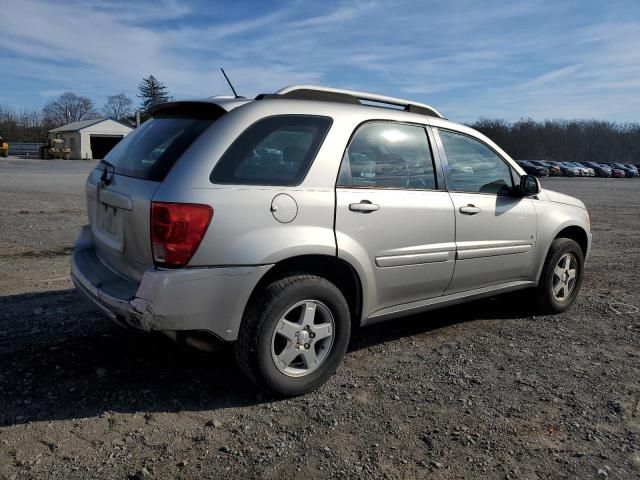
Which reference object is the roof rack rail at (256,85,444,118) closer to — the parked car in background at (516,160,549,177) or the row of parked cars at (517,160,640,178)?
the parked car in background at (516,160,549,177)

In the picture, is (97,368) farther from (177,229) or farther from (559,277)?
(559,277)

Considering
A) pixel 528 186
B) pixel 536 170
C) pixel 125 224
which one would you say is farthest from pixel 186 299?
pixel 536 170

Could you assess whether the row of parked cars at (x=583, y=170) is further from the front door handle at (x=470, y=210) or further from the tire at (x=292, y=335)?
the tire at (x=292, y=335)

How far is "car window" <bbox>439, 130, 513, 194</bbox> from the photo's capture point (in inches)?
168

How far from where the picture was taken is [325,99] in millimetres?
3773

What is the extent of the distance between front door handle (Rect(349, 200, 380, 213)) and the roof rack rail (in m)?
0.79

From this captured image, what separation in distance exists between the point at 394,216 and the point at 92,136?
217ft

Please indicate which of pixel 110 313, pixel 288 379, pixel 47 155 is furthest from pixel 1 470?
pixel 47 155

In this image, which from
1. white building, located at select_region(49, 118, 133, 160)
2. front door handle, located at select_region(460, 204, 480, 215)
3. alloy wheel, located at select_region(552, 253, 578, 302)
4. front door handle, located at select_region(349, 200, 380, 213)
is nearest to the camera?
front door handle, located at select_region(349, 200, 380, 213)

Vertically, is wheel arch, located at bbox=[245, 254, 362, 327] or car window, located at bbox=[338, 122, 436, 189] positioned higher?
car window, located at bbox=[338, 122, 436, 189]

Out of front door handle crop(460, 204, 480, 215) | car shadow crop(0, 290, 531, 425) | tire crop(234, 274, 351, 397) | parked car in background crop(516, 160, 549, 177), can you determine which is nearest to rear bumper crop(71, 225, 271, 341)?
tire crop(234, 274, 351, 397)

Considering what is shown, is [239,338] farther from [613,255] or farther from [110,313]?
[613,255]

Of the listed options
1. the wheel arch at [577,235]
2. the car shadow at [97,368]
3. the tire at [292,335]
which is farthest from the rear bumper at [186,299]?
the wheel arch at [577,235]

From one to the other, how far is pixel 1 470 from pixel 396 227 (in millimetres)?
2598
